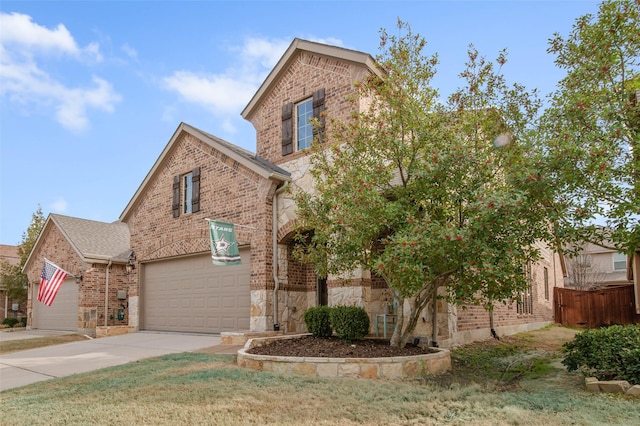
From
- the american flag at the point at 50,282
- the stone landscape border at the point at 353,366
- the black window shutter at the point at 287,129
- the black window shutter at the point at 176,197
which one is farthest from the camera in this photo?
the black window shutter at the point at 176,197

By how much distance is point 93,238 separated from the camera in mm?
21781

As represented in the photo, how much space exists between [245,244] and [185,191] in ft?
13.3

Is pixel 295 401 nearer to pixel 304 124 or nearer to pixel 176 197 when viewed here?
pixel 304 124

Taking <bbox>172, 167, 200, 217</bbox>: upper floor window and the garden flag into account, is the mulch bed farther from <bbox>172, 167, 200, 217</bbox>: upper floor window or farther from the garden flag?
<bbox>172, 167, 200, 217</bbox>: upper floor window

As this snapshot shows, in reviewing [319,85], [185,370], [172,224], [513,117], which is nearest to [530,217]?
[513,117]

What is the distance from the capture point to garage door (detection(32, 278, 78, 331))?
2067 cm

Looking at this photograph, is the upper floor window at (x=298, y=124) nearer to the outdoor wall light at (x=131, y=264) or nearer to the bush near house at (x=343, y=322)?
the bush near house at (x=343, y=322)

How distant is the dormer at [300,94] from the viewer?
13.8m

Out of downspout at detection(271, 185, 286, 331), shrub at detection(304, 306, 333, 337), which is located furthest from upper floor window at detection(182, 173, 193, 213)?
shrub at detection(304, 306, 333, 337)

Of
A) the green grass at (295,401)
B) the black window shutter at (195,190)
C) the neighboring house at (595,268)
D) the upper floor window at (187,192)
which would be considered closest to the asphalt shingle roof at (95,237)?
the upper floor window at (187,192)

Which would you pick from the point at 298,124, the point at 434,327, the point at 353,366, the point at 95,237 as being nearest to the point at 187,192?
the point at 298,124

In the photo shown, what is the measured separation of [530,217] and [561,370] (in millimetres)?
3202

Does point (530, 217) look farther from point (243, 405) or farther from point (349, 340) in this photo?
point (243, 405)

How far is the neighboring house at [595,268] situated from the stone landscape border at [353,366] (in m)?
28.8
